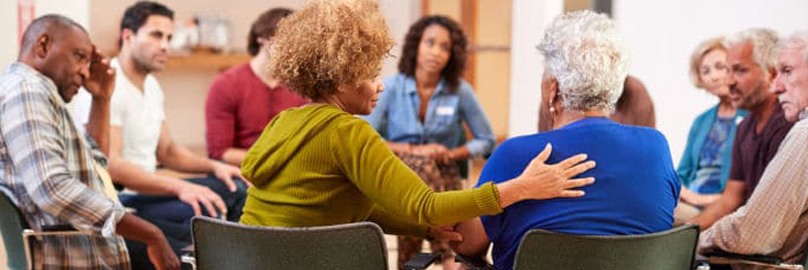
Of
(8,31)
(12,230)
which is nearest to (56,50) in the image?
(12,230)

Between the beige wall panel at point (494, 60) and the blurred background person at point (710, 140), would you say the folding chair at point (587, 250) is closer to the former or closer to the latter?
the blurred background person at point (710, 140)

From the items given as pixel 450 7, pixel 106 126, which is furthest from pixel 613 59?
pixel 450 7

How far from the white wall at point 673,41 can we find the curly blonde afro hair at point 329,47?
10.8 feet

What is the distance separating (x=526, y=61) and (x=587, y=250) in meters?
4.12

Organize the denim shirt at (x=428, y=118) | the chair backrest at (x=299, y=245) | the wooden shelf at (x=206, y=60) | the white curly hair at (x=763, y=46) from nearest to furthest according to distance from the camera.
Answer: the chair backrest at (x=299, y=245), the white curly hair at (x=763, y=46), the denim shirt at (x=428, y=118), the wooden shelf at (x=206, y=60)

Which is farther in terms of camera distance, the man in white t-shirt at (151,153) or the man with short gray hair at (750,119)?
the man in white t-shirt at (151,153)

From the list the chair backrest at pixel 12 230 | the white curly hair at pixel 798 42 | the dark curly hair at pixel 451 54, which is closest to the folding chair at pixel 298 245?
the chair backrest at pixel 12 230

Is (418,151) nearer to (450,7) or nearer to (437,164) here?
(437,164)

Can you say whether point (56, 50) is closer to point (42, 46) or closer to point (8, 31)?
point (42, 46)

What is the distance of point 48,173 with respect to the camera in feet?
8.35

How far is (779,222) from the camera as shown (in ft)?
8.02

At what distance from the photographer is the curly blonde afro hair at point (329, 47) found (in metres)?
1.97

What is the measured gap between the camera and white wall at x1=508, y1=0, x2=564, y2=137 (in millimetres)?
5645

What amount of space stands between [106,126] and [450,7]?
22.0 feet
